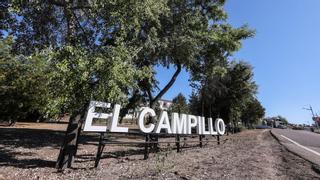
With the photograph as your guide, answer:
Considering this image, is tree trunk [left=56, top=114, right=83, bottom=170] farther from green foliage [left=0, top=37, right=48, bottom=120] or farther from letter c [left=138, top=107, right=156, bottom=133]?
green foliage [left=0, top=37, right=48, bottom=120]

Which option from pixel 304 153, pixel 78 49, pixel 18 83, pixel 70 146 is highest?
pixel 18 83

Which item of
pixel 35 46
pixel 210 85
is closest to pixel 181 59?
pixel 35 46

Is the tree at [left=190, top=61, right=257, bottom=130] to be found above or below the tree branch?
above

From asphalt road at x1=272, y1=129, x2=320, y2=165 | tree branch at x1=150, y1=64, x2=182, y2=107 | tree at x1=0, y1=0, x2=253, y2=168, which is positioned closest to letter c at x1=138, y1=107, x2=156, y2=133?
tree at x1=0, y1=0, x2=253, y2=168

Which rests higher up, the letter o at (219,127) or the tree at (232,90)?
the tree at (232,90)

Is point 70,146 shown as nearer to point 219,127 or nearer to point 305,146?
point 219,127

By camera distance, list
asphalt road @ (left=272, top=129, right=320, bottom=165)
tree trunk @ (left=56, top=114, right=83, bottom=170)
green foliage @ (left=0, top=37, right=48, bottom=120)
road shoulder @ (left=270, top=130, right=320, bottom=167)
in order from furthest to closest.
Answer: green foliage @ (left=0, top=37, right=48, bottom=120) → asphalt road @ (left=272, top=129, right=320, bottom=165) → road shoulder @ (left=270, top=130, right=320, bottom=167) → tree trunk @ (left=56, top=114, right=83, bottom=170)

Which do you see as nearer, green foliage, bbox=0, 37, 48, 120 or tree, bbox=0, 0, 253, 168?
tree, bbox=0, 0, 253, 168

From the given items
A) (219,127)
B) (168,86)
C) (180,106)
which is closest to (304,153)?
(219,127)

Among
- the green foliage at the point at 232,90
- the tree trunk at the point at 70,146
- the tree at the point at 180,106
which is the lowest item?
the tree trunk at the point at 70,146

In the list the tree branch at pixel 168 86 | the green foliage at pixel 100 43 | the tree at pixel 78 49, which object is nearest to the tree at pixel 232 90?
the tree branch at pixel 168 86

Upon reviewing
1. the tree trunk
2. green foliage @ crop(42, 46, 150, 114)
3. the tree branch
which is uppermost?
the tree branch

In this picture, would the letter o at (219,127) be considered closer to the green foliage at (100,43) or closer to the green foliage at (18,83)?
the green foliage at (100,43)

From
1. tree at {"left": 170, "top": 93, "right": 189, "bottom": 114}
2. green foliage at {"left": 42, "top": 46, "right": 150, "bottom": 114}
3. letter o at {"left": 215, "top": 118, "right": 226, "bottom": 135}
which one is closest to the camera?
green foliage at {"left": 42, "top": 46, "right": 150, "bottom": 114}
